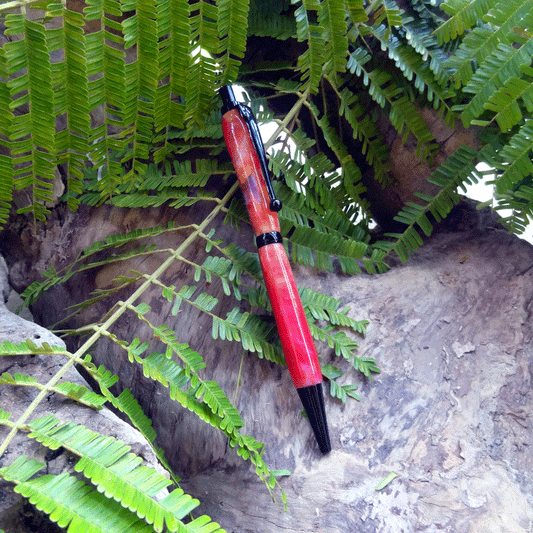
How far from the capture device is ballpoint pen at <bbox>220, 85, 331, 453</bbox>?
1056mm

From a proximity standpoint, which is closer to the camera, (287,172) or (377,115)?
(287,172)

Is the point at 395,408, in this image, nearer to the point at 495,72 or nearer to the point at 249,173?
the point at 249,173

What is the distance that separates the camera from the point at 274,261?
3.59ft

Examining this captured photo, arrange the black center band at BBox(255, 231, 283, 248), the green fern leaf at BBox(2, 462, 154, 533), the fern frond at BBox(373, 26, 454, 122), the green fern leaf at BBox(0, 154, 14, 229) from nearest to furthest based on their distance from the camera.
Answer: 1. the green fern leaf at BBox(2, 462, 154, 533)
2. the green fern leaf at BBox(0, 154, 14, 229)
3. the black center band at BBox(255, 231, 283, 248)
4. the fern frond at BBox(373, 26, 454, 122)

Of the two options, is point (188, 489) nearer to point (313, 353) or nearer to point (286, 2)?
point (313, 353)

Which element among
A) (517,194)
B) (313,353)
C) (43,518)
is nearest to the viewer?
(43,518)

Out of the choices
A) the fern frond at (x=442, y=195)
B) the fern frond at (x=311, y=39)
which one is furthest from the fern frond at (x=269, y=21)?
the fern frond at (x=442, y=195)

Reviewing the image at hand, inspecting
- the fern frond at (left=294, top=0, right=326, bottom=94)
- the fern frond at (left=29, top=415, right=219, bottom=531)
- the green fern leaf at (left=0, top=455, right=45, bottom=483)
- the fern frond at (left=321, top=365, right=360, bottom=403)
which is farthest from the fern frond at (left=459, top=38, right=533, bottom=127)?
the green fern leaf at (left=0, top=455, right=45, bottom=483)

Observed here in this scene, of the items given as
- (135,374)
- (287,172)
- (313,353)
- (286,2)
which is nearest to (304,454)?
(313,353)

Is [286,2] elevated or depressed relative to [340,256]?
elevated

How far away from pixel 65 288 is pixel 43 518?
2.35 ft

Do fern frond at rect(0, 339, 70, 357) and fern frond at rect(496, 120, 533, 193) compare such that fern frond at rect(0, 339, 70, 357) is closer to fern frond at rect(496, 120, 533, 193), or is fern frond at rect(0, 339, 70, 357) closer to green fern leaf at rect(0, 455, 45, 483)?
green fern leaf at rect(0, 455, 45, 483)

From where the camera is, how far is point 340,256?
50.6 inches

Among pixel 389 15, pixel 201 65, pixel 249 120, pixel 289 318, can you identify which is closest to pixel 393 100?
pixel 389 15
